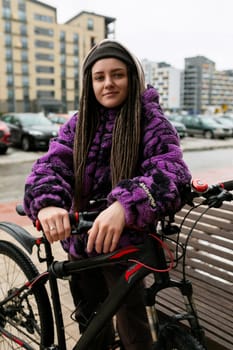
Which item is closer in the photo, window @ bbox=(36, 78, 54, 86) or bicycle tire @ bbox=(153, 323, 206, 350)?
bicycle tire @ bbox=(153, 323, 206, 350)

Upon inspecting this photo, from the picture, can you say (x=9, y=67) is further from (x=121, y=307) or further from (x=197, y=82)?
(x=197, y=82)

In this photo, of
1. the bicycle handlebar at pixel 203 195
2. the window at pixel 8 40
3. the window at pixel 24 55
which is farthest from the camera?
the window at pixel 24 55

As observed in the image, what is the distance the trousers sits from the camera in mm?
1755

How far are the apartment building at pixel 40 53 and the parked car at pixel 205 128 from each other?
47.0 m

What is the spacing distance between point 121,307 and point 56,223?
0.62 meters

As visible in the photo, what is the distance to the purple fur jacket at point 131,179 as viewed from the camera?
134 cm

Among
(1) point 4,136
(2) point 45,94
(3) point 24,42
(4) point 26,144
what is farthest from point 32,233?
(3) point 24,42

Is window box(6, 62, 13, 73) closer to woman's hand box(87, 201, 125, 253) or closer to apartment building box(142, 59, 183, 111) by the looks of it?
woman's hand box(87, 201, 125, 253)

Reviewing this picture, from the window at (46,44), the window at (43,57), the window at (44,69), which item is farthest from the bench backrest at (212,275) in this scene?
the window at (46,44)

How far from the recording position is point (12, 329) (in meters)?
2.20

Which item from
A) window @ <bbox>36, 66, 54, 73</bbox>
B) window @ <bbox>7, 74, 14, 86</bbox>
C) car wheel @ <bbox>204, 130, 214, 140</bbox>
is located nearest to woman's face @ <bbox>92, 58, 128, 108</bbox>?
car wheel @ <bbox>204, 130, 214, 140</bbox>

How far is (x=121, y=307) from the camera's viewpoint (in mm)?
1755

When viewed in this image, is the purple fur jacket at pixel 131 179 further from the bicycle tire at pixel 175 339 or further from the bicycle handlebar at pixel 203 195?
the bicycle tire at pixel 175 339

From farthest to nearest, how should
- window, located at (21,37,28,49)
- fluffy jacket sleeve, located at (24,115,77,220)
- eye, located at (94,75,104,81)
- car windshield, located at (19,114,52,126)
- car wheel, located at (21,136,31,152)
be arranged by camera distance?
window, located at (21,37,28,49), car windshield, located at (19,114,52,126), car wheel, located at (21,136,31,152), eye, located at (94,75,104,81), fluffy jacket sleeve, located at (24,115,77,220)
